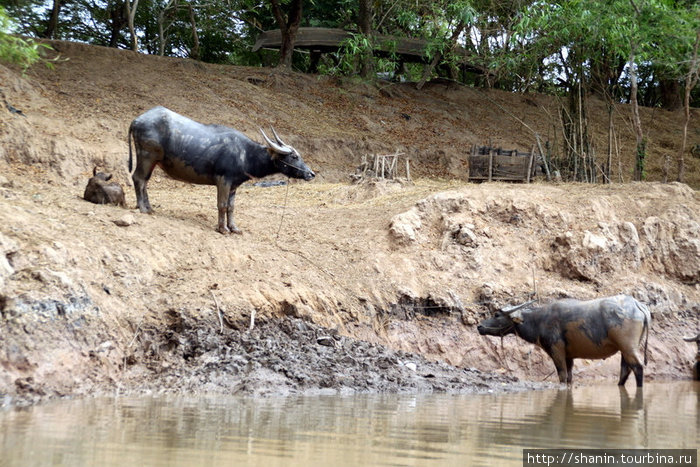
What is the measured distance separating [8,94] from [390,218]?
1083cm

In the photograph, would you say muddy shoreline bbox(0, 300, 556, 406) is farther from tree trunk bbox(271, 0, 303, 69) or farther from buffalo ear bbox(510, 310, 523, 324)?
tree trunk bbox(271, 0, 303, 69)

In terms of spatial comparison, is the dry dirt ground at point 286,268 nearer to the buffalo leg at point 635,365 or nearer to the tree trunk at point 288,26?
the buffalo leg at point 635,365

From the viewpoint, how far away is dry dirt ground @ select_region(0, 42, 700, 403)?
30.3 feet

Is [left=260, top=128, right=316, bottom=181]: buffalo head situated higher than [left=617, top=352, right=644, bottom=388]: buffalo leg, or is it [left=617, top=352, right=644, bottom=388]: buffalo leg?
[left=260, top=128, right=316, bottom=181]: buffalo head

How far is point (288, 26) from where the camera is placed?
27.5 metres

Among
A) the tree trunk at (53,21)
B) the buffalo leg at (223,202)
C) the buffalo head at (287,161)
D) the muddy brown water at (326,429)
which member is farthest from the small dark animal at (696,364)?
the tree trunk at (53,21)

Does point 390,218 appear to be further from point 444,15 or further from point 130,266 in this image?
point 444,15

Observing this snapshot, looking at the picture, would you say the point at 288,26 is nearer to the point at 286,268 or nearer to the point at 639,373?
the point at 286,268

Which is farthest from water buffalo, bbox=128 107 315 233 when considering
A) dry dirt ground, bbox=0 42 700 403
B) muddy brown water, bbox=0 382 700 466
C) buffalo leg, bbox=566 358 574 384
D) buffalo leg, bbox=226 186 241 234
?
buffalo leg, bbox=566 358 574 384

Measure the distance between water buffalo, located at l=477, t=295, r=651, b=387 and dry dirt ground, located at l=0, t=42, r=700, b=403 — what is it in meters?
0.85

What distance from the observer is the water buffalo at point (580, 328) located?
446 inches

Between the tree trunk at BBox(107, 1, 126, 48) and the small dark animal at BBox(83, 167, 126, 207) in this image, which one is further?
the tree trunk at BBox(107, 1, 126, 48)

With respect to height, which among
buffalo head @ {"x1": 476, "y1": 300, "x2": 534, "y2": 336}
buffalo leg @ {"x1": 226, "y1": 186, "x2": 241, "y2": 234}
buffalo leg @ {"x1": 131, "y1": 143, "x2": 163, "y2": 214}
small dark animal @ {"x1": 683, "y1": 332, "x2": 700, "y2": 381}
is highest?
buffalo leg @ {"x1": 131, "y1": 143, "x2": 163, "y2": 214}

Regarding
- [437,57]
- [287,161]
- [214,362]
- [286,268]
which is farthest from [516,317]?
[437,57]
